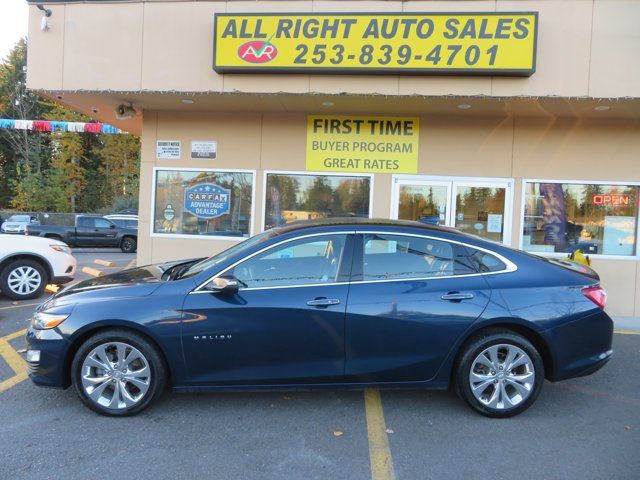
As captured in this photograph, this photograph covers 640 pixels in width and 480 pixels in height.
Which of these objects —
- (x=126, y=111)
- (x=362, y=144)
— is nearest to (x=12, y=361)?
(x=126, y=111)

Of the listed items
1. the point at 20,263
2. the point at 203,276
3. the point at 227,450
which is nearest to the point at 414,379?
the point at 227,450

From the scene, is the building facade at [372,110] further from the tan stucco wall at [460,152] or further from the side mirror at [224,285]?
the side mirror at [224,285]

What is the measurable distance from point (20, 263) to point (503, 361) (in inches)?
303

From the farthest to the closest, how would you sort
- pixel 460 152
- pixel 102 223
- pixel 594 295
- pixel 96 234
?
1. pixel 102 223
2. pixel 96 234
3. pixel 460 152
4. pixel 594 295

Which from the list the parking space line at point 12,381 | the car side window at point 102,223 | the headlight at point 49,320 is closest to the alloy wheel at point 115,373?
the headlight at point 49,320

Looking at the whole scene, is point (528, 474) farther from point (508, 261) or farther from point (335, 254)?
point (335, 254)

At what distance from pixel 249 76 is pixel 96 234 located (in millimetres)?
15346

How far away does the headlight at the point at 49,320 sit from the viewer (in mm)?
3666

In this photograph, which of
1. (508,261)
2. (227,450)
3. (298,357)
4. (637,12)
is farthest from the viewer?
(637,12)

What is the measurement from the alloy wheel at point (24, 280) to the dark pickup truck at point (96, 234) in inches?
487

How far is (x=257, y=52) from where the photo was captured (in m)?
7.22

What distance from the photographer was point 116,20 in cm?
760

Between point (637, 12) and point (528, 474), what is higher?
point (637, 12)

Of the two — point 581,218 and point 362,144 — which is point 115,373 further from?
point 581,218
